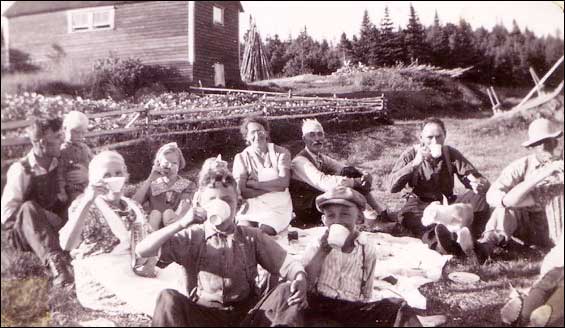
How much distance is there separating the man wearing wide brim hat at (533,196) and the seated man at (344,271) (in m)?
0.95

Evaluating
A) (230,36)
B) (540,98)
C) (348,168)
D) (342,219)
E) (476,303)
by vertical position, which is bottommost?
(476,303)

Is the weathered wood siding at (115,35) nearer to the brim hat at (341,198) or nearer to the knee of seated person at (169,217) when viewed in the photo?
the knee of seated person at (169,217)

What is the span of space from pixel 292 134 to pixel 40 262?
1.75 m

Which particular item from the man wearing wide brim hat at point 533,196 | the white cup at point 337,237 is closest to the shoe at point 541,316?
the man wearing wide brim hat at point 533,196

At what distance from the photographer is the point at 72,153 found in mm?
3391

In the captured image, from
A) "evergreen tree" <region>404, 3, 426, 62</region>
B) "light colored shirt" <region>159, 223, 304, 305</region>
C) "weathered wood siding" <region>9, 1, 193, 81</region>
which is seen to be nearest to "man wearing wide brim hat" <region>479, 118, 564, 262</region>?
"evergreen tree" <region>404, 3, 426, 62</region>

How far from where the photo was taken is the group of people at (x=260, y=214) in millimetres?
3139

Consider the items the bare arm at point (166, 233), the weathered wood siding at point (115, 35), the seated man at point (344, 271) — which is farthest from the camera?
the weathered wood siding at point (115, 35)

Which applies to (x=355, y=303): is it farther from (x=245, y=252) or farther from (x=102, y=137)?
(x=102, y=137)

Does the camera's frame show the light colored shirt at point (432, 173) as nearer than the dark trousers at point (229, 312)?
No

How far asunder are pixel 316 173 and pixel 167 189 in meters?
0.97

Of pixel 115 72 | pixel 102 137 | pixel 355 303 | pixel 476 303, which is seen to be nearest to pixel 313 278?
pixel 355 303

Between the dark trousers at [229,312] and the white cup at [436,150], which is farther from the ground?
the white cup at [436,150]

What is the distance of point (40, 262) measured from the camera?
3381 mm
